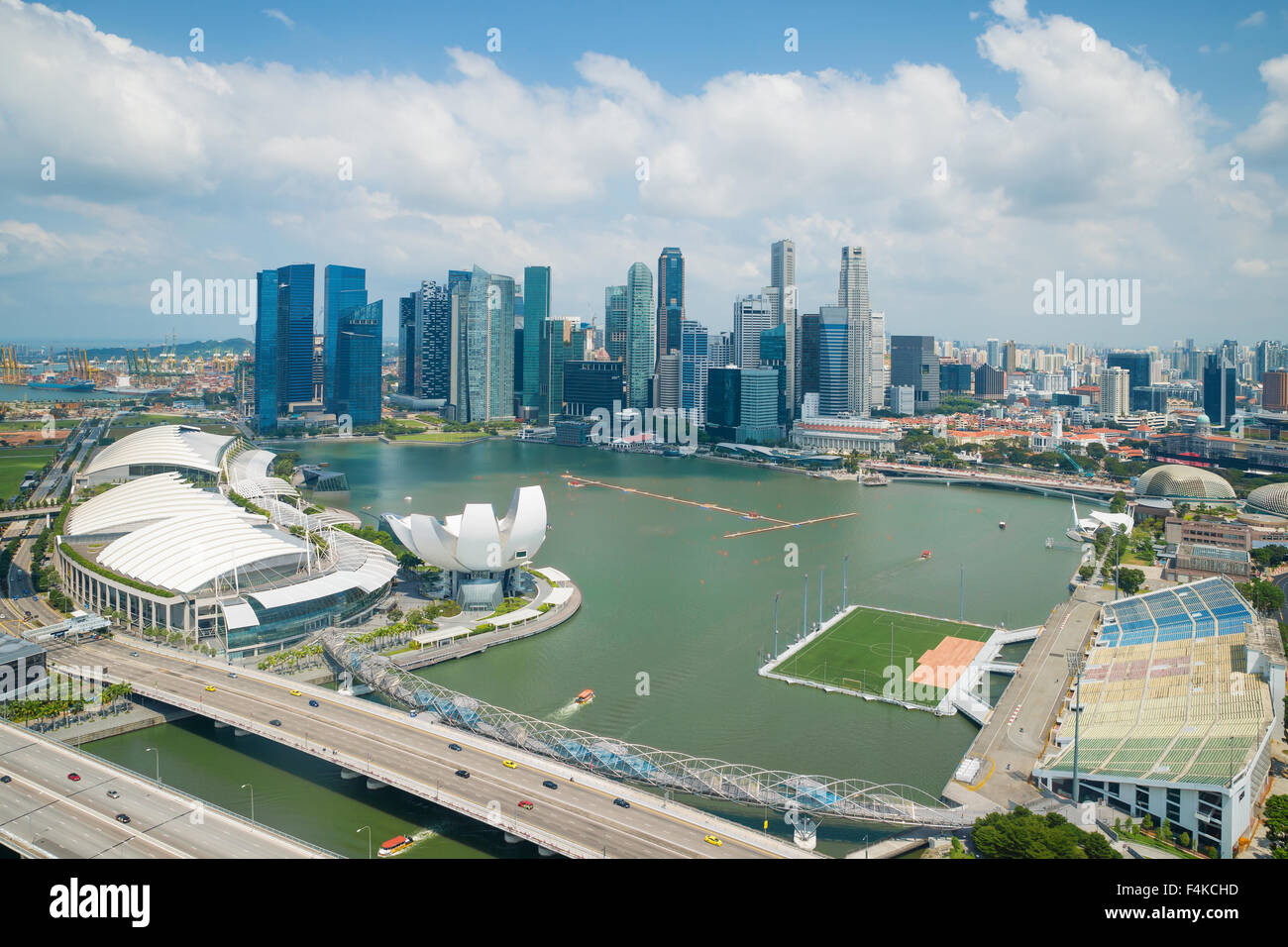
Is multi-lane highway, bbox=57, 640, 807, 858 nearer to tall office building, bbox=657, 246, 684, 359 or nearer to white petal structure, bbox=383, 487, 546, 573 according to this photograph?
white petal structure, bbox=383, 487, 546, 573

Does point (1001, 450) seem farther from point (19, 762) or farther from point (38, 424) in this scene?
point (38, 424)

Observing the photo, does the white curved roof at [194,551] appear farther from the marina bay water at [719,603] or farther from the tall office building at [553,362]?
the tall office building at [553,362]

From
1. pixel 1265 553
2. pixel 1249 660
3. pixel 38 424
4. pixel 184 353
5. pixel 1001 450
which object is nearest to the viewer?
pixel 1249 660

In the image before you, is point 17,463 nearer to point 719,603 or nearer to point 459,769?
point 719,603

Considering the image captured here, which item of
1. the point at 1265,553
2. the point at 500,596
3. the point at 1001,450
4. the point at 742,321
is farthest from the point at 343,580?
the point at 742,321

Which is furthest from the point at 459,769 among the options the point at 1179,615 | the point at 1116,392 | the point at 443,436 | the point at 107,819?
the point at 1116,392

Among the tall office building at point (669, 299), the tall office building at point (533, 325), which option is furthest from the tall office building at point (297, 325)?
the tall office building at point (669, 299)

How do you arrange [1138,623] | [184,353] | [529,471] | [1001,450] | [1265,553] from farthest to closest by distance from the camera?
[184,353] < [1001,450] < [529,471] < [1265,553] < [1138,623]

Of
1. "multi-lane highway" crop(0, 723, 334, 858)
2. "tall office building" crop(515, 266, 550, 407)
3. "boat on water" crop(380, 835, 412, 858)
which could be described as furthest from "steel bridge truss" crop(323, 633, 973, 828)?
"tall office building" crop(515, 266, 550, 407)
